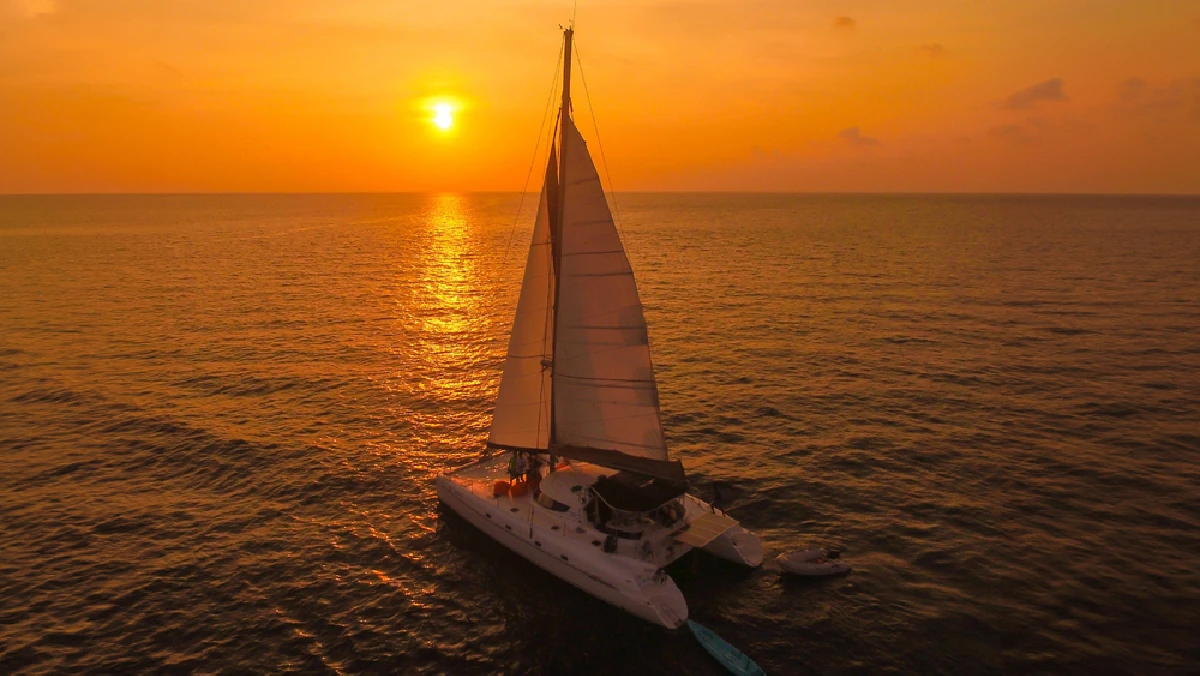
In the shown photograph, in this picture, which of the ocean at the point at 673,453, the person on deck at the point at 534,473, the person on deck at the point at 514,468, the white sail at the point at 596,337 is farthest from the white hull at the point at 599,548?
the white sail at the point at 596,337

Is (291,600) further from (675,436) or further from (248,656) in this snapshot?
(675,436)

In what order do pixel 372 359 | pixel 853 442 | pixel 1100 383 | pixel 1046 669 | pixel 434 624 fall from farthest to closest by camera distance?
pixel 372 359
pixel 1100 383
pixel 853 442
pixel 434 624
pixel 1046 669

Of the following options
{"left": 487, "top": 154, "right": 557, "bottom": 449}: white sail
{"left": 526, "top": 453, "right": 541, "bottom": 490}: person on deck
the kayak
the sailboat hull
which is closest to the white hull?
the sailboat hull

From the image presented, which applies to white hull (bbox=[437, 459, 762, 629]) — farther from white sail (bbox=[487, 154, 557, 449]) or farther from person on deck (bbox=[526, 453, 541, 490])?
white sail (bbox=[487, 154, 557, 449])

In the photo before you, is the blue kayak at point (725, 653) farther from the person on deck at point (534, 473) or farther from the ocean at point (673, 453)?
the person on deck at point (534, 473)

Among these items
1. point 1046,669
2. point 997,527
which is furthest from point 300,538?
point 997,527

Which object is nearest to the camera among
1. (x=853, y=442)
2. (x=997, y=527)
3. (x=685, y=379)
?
(x=997, y=527)

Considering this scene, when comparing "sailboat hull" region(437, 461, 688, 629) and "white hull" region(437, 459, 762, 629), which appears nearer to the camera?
"sailboat hull" region(437, 461, 688, 629)
